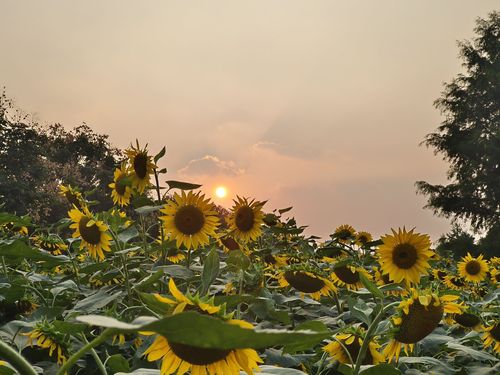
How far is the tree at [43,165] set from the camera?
23172 mm

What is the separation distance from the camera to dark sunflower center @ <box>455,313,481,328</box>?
2.61 meters

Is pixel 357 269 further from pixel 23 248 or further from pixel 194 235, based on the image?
pixel 23 248

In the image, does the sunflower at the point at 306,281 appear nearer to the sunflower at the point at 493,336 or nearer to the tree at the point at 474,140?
the sunflower at the point at 493,336

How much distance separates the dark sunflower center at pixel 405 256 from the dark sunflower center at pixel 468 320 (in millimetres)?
327

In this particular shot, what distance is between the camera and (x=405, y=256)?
276 centimetres

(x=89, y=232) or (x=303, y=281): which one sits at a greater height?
(x=89, y=232)

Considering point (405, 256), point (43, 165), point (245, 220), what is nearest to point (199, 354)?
point (405, 256)

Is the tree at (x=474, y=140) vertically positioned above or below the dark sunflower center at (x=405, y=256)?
above

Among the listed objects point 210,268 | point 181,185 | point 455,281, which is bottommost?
point 210,268

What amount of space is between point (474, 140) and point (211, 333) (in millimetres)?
28688

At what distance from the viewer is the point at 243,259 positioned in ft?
7.31

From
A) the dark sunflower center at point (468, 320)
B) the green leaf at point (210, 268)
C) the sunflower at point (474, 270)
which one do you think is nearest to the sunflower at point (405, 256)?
the dark sunflower center at point (468, 320)

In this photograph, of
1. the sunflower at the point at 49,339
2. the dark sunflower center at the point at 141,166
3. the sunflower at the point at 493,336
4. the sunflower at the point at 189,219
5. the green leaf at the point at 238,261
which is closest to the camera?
the sunflower at the point at 49,339

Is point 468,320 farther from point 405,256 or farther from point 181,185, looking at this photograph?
point 181,185
